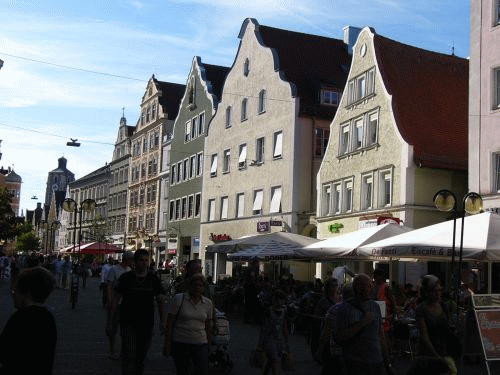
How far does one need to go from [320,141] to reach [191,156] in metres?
17.8

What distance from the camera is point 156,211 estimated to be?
69250 millimetres

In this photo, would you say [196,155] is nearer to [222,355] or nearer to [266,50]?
[266,50]

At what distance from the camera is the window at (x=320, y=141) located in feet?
140

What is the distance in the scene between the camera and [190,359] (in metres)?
8.45

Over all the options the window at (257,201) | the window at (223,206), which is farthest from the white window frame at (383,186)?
the window at (223,206)

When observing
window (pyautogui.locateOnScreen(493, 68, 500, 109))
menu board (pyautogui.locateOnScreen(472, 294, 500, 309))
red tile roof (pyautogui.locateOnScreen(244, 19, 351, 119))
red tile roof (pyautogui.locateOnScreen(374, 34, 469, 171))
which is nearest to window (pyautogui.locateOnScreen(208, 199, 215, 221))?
red tile roof (pyautogui.locateOnScreen(244, 19, 351, 119))

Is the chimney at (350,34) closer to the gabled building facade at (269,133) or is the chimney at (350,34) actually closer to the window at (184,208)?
the gabled building facade at (269,133)

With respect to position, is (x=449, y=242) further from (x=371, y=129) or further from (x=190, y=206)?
(x=190, y=206)

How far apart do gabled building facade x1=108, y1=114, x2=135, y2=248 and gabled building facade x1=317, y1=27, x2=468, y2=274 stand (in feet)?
152

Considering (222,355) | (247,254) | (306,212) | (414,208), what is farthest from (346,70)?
(222,355)

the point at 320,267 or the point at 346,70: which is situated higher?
the point at 346,70

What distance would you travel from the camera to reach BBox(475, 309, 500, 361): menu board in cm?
1004

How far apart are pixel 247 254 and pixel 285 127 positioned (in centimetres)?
1872

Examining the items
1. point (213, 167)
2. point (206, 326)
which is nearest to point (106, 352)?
point (206, 326)
